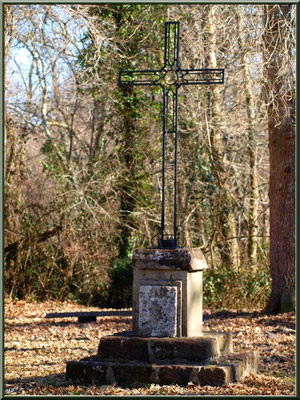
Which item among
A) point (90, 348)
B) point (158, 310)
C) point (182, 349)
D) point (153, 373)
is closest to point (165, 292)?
point (158, 310)

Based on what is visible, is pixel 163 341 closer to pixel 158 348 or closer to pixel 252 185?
pixel 158 348

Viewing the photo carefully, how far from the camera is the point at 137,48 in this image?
48.3 feet

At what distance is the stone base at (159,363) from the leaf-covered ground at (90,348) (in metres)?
0.10

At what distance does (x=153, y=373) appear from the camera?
598cm

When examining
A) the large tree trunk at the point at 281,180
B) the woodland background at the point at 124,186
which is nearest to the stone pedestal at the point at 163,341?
the large tree trunk at the point at 281,180

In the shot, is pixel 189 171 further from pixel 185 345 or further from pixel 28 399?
pixel 28 399

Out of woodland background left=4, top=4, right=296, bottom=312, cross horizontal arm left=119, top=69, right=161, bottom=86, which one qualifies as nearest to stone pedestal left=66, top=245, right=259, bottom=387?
cross horizontal arm left=119, top=69, right=161, bottom=86

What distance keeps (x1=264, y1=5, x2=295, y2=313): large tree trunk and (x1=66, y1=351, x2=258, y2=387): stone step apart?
4.95 metres

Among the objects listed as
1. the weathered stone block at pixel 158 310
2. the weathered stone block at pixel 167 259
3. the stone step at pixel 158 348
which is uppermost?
the weathered stone block at pixel 167 259

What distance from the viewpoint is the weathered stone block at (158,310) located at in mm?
6324

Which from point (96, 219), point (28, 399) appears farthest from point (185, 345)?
point (96, 219)

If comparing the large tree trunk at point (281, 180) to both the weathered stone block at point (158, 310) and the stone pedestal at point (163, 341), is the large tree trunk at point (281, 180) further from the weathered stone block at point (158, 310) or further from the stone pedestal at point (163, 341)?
the weathered stone block at point (158, 310)

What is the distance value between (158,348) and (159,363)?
15 cm

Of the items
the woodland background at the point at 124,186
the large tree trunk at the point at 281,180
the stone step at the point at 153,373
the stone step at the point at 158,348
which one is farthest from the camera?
the woodland background at the point at 124,186
